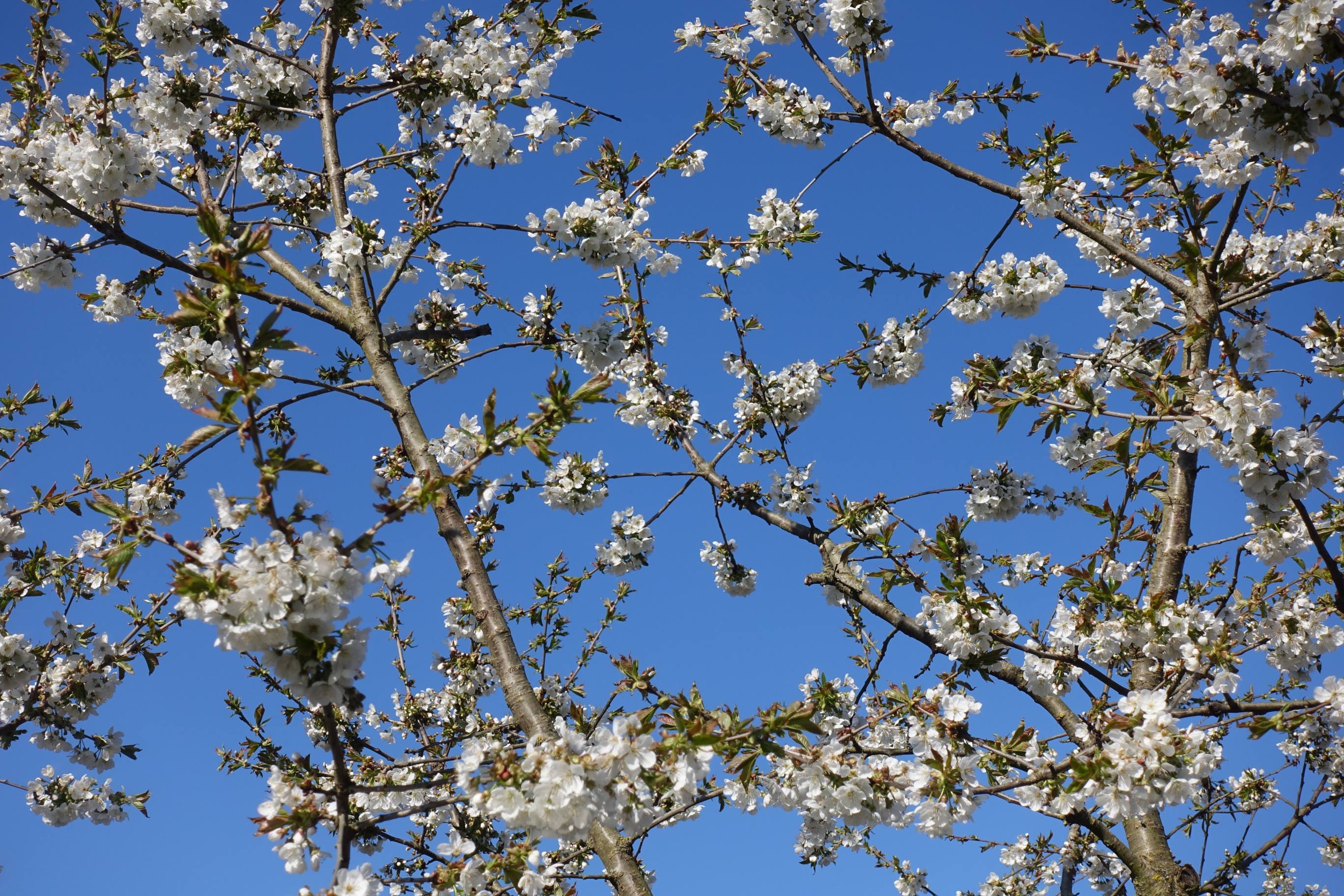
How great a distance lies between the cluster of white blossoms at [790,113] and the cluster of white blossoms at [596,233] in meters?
1.45

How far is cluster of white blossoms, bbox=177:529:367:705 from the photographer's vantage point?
1882 millimetres

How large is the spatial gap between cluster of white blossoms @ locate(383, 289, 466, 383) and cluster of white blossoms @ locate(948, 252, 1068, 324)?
3.00 metres

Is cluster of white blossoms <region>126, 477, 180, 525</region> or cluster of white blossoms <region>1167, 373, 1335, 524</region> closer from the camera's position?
cluster of white blossoms <region>1167, 373, 1335, 524</region>

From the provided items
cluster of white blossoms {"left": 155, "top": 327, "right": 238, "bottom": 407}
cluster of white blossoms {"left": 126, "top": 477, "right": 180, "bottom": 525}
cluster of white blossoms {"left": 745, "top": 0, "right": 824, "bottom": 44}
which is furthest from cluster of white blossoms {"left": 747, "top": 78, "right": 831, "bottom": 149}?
cluster of white blossoms {"left": 126, "top": 477, "right": 180, "bottom": 525}

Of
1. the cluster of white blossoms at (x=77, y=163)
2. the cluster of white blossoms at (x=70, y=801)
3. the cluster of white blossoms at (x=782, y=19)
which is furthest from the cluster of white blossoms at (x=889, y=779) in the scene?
the cluster of white blossoms at (x=70, y=801)

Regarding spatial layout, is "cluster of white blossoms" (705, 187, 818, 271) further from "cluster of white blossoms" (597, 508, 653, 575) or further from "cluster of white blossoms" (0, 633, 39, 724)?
"cluster of white blossoms" (0, 633, 39, 724)

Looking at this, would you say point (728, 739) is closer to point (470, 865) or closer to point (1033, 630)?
point (470, 865)

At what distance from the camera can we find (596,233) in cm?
390

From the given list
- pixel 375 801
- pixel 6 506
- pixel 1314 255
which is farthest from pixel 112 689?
pixel 1314 255

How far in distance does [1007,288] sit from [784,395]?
1482 mm

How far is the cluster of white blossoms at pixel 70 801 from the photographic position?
5.70 metres

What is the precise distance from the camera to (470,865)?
248 cm

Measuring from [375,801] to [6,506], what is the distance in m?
2.82

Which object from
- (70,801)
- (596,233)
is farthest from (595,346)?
(70,801)
